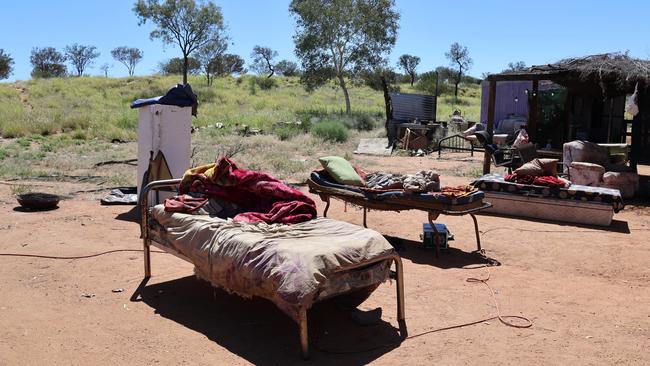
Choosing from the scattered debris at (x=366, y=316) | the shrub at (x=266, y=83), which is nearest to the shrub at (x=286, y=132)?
the scattered debris at (x=366, y=316)

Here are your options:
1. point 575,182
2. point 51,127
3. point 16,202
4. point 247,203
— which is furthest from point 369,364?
point 51,127

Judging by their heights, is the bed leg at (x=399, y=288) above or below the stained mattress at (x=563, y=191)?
below

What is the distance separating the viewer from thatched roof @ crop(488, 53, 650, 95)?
1077cm

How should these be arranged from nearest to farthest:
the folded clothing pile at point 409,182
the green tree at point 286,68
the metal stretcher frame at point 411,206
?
the metal stretcher frame at point 411,206 → the folded clothing pile at point 409,182 → the green tree at point 286,68

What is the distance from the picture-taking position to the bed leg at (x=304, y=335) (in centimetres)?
361

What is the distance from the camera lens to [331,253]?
12.7 feet

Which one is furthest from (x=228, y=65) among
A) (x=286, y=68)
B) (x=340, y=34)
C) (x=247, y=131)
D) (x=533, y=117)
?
(x=533, y=117)

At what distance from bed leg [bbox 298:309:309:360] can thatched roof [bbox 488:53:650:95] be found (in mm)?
9181

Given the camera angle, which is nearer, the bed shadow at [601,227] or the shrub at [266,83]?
the bed shadow at [601,227]

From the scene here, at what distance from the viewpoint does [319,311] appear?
460cm

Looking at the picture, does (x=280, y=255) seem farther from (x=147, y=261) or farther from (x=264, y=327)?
(x=147, y=261)

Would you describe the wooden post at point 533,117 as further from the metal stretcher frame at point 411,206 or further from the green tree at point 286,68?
the green tree at point 286,68

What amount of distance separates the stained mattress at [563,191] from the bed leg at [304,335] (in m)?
6.04

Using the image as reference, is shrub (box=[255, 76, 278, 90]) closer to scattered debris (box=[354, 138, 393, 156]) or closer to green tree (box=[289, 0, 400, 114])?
green tree (box=[289, 0, 400, 114])
